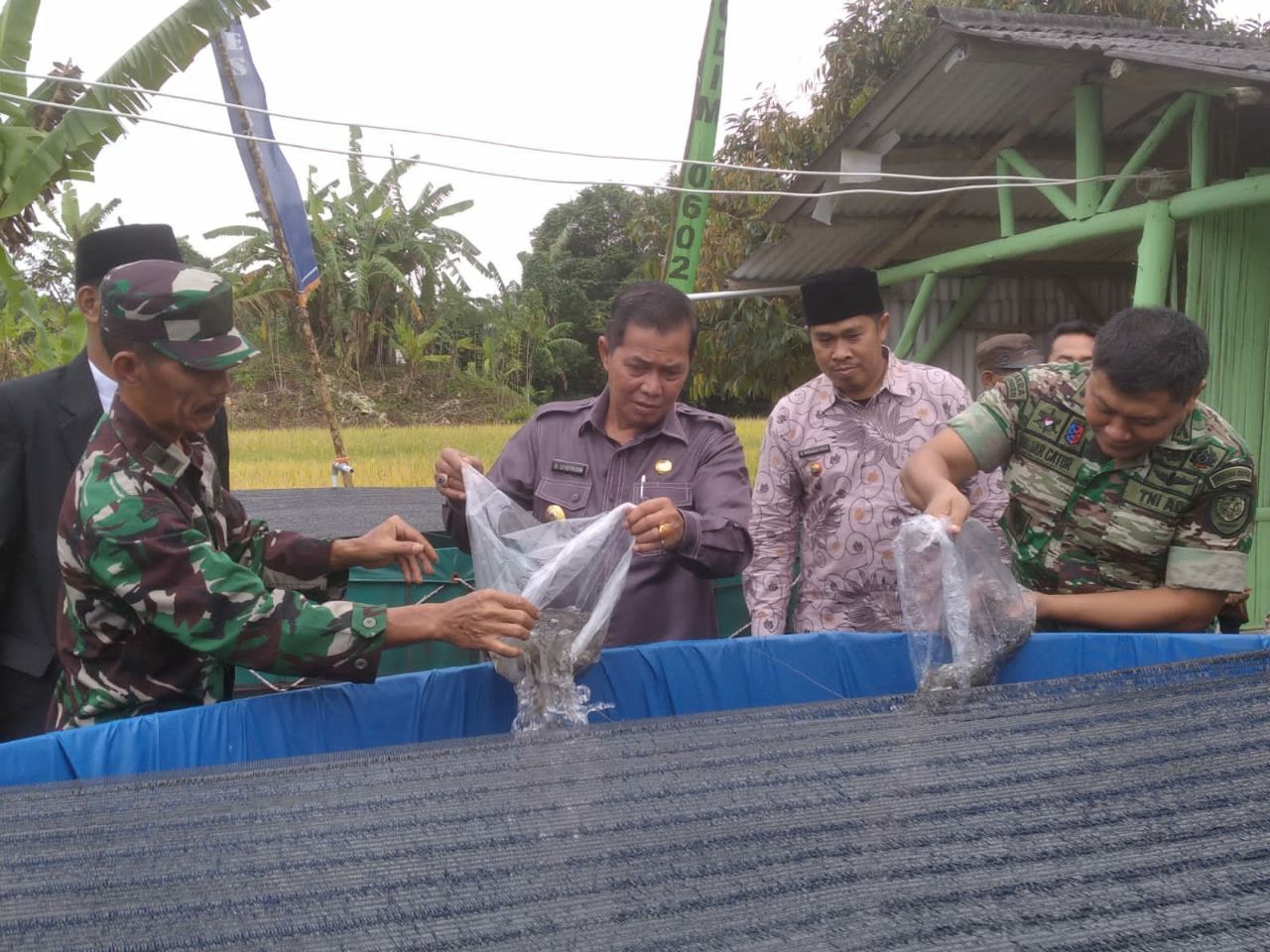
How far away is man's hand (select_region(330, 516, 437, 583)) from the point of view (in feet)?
6.47

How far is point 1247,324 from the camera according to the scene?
15.0ft

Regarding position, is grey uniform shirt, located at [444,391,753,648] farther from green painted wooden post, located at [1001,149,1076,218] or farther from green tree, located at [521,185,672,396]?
green tree, located at [521,185,672,396]

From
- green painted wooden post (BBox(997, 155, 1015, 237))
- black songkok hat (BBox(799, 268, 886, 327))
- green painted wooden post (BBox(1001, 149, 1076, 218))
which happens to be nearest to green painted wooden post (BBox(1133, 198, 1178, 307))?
green painted wooden post (BBox(1001, 149, 1076, 218))

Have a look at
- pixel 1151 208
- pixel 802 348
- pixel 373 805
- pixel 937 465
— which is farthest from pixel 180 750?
pixel 802 348

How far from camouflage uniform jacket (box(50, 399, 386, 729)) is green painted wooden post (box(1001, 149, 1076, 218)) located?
14.9 ft

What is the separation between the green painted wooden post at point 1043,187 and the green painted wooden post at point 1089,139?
13 cm

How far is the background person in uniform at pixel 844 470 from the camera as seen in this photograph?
2697 mm

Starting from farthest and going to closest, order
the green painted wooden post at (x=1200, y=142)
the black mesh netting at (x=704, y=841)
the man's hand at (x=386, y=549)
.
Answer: the green painted wooden post at (x=1200, y=142)
the man's hand at (x=386, y=549)
the black mesh netting at (x=704, y=841)

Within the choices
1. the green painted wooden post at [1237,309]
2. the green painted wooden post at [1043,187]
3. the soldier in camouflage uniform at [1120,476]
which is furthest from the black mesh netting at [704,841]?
the green painted wooden post at [1043,187]

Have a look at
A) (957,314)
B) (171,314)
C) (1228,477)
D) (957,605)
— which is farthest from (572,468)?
(957,314)

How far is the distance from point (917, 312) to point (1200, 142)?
2.34m

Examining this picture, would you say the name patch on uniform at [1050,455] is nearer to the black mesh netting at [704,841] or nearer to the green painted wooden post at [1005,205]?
the black mesh netting at [704,841]

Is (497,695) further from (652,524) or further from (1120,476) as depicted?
(1120,476)

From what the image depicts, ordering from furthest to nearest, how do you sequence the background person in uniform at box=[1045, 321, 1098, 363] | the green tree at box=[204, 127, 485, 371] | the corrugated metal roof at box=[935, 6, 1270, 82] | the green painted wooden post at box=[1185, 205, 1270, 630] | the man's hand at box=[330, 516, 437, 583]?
the green tree at box=[204, 127, 485, 371]
the green painted wooden post at box=[1185, 205, 1270, 630]
the corrugated metal roof at box=[935, 6, 1270, 82]
the background person in uniform at box=[1045, 321, 1098, 363]
the man's hand at box=[330, 516, 437, 583]
